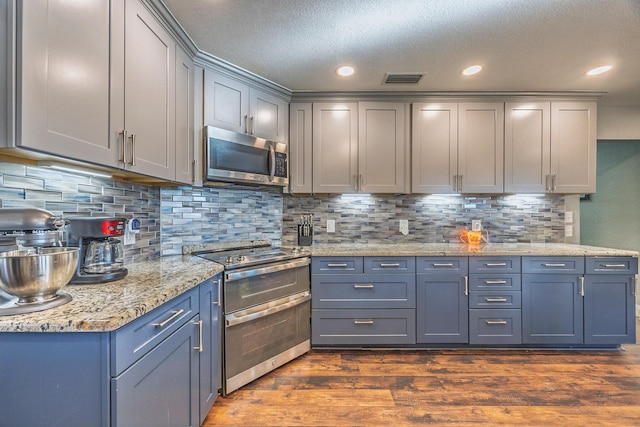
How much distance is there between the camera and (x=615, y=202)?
132 inches

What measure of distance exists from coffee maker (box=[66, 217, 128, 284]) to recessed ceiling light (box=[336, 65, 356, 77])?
1799 millimetres

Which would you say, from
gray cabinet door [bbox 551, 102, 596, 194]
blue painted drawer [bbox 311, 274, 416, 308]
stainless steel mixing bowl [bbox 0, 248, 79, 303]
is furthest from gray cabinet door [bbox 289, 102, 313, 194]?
gray cabinet door [bbox 551, 102, 596, 194]

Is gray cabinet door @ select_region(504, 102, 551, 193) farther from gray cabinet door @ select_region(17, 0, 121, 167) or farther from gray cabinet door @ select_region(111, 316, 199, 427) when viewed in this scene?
gray cabinet door @ select_region(17, 0, 121, 167)

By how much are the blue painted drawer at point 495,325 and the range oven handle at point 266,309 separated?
4.48 ft

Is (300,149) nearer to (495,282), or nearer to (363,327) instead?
(363,327)

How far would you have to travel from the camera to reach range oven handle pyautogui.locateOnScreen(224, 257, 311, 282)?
189 cm

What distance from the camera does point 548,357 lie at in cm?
242

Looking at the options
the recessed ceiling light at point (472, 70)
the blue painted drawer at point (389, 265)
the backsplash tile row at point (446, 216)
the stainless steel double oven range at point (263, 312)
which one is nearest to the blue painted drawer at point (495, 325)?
the blue painted drawer at point (389, 265)

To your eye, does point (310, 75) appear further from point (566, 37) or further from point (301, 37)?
point (566, 37)

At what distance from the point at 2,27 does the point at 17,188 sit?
2.09 ft

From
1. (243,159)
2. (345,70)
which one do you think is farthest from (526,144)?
(243,159)

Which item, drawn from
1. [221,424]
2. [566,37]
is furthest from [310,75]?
[221,424]

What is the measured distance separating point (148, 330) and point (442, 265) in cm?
214

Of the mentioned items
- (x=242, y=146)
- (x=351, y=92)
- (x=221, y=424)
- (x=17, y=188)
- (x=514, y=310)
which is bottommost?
(x=221, y=424)
